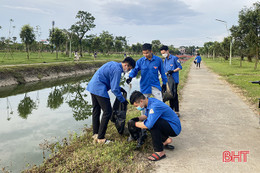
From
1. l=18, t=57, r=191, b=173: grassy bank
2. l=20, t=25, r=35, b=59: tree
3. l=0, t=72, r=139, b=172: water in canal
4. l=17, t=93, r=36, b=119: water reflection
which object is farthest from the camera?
l=20, t=25, r=35, b=59: tree

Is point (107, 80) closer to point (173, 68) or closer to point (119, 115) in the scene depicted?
point (119, 115)

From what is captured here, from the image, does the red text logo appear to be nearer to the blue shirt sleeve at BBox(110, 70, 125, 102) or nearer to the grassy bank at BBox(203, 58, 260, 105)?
the blue shirt sleeve at BBox(110, 70, 125, 102)

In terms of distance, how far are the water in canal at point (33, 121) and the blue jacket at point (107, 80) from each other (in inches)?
69.4

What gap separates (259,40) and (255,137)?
56.5 feet

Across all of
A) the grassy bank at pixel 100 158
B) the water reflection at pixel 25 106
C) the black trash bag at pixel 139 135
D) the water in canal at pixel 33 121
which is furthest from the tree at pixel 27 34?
the black trash bag at pixel 139 135

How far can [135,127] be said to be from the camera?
3693 millimetres

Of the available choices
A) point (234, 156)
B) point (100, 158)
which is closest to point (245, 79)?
point (234, 156)

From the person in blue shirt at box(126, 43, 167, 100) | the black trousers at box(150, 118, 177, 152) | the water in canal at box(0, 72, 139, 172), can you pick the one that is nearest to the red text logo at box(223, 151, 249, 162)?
the black trousers at box(150, 118, 177, 152)

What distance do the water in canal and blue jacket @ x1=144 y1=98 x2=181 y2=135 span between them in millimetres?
2313

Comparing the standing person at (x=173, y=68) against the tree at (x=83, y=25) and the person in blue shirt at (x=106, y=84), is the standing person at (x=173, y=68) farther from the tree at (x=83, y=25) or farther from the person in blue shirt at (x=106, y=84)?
the tree at (x=83, y=25)

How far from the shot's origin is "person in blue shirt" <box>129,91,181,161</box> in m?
3.32

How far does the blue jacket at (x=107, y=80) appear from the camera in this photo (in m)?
3.71

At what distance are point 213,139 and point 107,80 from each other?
236 cm

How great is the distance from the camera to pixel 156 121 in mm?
3430
